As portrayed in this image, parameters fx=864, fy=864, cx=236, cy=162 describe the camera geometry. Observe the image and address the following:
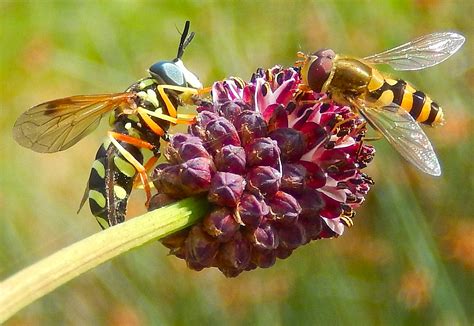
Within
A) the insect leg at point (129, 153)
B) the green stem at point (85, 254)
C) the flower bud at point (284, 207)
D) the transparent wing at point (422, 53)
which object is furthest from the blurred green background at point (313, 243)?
the green stem at point (85, 254)

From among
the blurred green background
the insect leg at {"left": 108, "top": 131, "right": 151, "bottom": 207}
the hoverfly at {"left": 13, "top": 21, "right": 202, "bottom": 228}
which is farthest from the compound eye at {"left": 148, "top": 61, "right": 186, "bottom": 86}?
the blurred green background

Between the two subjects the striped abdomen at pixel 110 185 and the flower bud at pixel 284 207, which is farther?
the striped abdomen at pixel 110 185

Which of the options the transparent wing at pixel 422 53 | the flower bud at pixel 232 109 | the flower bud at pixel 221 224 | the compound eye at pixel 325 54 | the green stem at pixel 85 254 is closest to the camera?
the green stem at pixel 85 254

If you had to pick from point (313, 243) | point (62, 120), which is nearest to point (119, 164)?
point (62, 120)

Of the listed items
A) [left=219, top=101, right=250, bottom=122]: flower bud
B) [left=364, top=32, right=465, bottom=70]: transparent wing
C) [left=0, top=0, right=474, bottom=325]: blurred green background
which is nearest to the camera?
[left=219, top=101, right=250, bottom=122]: flower bud

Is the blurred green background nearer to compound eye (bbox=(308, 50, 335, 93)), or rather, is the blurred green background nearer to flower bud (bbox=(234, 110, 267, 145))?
compound eye (bbox=(308, 50, 335, 93))

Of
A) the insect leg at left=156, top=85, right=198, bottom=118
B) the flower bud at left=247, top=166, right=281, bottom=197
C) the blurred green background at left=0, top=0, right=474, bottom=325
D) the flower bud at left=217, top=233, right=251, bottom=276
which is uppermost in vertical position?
the insect leg at left=156, top=85, right=198, bottom=118

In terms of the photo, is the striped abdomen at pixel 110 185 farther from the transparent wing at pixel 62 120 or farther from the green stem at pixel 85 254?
the green stem at pixel 85 254
